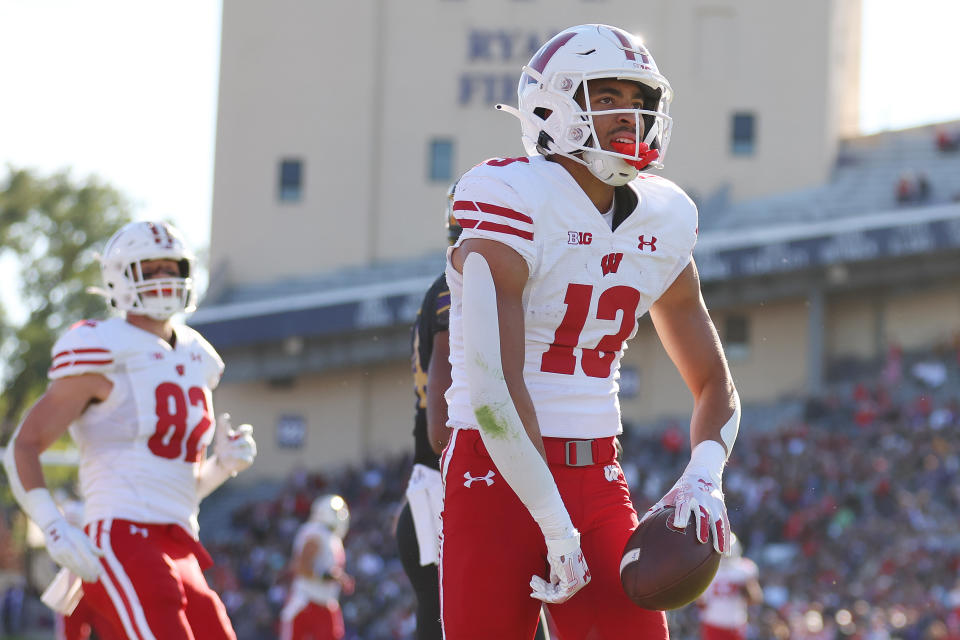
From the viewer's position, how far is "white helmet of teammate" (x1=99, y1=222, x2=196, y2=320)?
215 inches

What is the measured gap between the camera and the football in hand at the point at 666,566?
Result: 3373mm

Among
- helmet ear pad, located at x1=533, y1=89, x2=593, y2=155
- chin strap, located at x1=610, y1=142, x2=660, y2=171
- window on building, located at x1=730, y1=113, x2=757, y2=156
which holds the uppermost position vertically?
window on building, located at x1=730, y1=113, x2=757, y2=156

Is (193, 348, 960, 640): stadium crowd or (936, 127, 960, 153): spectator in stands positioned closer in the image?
(193, 348, 960, 640): stadium crowd

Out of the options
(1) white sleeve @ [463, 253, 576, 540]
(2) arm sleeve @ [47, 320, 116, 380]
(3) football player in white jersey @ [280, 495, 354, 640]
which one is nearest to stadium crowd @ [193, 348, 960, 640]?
(3) football player in white jersey @ [280, 495, 354, 640]

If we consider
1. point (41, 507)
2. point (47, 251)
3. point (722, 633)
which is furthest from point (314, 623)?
point (47, 251)

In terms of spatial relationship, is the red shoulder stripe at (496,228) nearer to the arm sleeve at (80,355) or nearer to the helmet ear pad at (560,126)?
the helmet ear pad at (560,126)

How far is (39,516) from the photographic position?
5.00m

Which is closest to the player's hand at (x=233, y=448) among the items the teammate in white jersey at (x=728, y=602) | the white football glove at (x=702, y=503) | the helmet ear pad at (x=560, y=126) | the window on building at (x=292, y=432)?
the helmet ear pad at (x=560, y=126)

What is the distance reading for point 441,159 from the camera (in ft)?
107

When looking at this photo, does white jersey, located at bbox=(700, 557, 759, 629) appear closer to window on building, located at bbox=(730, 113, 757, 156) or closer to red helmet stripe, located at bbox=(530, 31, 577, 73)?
red helmet stripe, located at bbox=(530, 31, 577, 73)

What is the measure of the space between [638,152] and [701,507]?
91 cm

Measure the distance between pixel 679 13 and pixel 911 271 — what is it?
817 centimetres

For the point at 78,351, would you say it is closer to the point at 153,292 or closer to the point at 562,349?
the point at 153,292

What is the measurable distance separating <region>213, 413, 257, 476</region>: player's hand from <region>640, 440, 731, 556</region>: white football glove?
232cm
